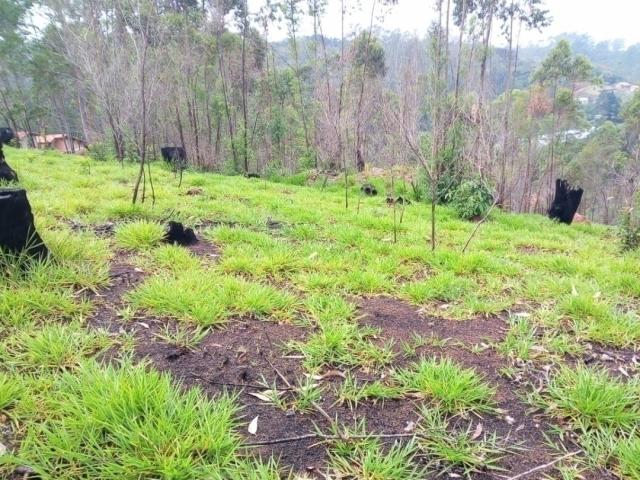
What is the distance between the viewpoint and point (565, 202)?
7730 millimetres

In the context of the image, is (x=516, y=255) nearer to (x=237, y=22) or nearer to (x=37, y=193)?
(x=37, y=193)

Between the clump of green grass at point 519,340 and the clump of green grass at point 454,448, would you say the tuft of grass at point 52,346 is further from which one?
the clump of green grass at point 519,340

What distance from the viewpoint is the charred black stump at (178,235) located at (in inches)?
130

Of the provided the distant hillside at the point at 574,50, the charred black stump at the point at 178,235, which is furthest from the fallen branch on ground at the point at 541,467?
the distant hillside at the point at 574,50

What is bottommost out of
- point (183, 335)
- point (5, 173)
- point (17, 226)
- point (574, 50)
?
point (183, 335)

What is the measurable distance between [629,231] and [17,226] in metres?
6.60

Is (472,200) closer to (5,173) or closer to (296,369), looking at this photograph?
(296,369)

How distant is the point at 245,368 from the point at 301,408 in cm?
38

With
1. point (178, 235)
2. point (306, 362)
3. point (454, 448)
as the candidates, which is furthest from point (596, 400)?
point (178, 235)

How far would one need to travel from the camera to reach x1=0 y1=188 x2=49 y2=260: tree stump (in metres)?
2.17

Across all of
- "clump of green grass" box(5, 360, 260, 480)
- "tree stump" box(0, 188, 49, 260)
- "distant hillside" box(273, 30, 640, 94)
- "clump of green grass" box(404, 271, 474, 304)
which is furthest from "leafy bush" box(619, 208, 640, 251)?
"distant hillside" box(273, 30, 640, 94)

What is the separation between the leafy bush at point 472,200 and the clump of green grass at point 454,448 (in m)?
6.23

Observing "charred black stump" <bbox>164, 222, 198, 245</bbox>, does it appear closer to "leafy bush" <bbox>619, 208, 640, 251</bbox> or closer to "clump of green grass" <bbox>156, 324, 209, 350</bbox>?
"clump of green grass" <bbox>156, 324, 209, 350</bbox>

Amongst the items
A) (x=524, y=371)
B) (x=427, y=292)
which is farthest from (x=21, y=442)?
(x=427, y=292)
